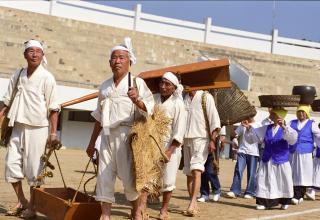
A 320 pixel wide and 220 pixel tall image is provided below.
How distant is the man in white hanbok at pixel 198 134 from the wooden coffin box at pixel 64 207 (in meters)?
2.04

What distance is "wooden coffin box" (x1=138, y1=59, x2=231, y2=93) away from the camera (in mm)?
7699

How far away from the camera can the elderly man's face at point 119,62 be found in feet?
19.8

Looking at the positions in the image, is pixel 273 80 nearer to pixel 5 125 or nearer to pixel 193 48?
pixel 193 48

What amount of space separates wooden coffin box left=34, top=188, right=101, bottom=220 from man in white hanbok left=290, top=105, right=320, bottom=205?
17.5 feet

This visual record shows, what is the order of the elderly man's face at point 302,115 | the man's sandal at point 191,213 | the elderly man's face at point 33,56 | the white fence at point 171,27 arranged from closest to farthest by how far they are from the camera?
the elderly man's face at point 33,56 < the man's sandal at point 191,213 < the elderly man's face at point 302,115 < the white fence at point 171,27

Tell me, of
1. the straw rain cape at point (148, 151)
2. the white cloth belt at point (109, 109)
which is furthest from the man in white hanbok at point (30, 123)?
the straw rain cape at point (148, 151)

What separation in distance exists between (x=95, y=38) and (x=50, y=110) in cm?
2790

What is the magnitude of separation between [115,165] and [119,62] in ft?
3.48

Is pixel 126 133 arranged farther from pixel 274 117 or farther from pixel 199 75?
pixel 274 117

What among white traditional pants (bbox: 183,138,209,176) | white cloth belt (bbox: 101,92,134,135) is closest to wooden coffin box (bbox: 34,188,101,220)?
white cloth belt (bbox: 101,92,134,135)

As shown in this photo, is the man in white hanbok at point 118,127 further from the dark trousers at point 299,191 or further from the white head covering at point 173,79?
the dark trousers at point 299,191

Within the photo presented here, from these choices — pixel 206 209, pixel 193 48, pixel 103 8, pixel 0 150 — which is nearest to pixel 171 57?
pixel 193 48

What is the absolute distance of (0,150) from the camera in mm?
19703

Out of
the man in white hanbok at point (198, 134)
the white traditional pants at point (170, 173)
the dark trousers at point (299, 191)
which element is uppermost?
the man in white hanbok at point (198, 134)
